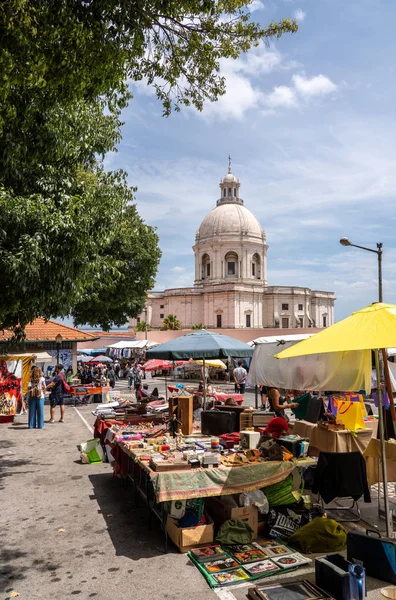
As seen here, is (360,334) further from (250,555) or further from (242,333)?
(242,333)

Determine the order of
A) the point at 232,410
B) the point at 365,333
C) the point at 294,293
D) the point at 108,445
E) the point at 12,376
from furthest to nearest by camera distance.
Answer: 1. the point at 294,293
2. the point at 12,376
3. the point at 232,410
4. the point at 108,445
5. the point at 365,333

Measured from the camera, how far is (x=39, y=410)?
13688mm

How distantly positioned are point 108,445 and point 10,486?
178cm

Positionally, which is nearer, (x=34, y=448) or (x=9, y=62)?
(x=9, y=62)

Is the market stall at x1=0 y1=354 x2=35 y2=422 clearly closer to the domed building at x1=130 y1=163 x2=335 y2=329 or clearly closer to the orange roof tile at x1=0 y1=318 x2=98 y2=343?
the orange roof tile at x1=0 y1=318 x2=98 y2=343

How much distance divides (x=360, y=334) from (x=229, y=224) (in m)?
73.2

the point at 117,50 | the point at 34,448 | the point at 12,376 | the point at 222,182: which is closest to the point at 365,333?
the point at 117,50

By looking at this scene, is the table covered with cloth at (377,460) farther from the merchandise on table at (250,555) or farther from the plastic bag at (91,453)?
the plastic bag at (91,453)

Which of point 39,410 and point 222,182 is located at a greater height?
point 222,182

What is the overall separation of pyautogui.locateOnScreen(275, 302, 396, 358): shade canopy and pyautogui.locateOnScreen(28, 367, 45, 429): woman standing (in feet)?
29.9

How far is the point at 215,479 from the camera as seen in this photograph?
5.64 meters

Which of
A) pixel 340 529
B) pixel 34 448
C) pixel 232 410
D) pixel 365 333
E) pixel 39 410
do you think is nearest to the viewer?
pixel 365 333

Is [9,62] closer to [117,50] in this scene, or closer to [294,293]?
[117,50]

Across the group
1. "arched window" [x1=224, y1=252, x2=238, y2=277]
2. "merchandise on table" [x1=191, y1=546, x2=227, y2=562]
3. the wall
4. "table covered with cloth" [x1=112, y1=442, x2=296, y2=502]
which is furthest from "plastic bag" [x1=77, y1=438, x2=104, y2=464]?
"arched window" [x1=224, y1=252, x2=238, y2=277]
